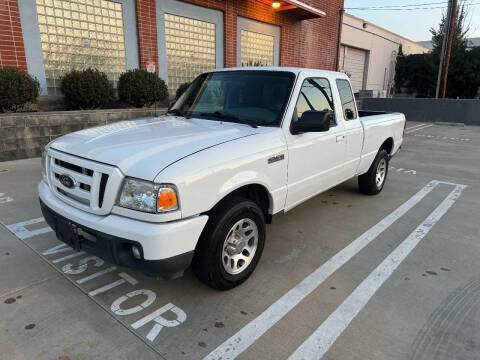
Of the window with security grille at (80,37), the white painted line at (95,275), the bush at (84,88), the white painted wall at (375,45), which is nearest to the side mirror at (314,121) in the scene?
the white painted line at (95,275)

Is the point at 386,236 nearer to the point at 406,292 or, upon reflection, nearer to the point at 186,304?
the point at 406,292

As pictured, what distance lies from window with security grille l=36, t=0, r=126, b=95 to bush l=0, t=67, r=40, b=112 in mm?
1423

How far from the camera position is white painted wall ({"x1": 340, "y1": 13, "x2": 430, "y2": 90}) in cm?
2233

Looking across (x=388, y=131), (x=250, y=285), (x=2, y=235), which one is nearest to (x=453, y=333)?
(x=250, y=285)

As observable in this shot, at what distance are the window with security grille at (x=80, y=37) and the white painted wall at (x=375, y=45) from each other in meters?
15.8

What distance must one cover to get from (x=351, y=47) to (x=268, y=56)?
10856mm

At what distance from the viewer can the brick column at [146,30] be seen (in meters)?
10.1

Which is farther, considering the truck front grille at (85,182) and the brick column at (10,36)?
the brick column at (10,36)

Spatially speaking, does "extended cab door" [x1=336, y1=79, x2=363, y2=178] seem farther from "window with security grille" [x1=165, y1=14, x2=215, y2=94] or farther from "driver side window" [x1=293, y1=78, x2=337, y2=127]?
"window with security grille" [x1=165, y1=14, x2=215, y2=94]

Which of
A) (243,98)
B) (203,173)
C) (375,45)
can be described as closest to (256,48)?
(243,98)

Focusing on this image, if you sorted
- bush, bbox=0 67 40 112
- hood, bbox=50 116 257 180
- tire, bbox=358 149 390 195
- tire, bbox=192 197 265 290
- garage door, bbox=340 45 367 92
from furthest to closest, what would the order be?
garage door, bbox=340 45 367 92
bush, bbox=0 67 40 112
tire, bbox=358 149 390 195
tire, bbox=192 197 265 290
hood, bbox=50 116 257 180

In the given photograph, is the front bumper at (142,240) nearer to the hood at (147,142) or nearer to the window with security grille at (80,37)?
the hood at (147,142)

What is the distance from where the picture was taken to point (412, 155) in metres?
9.52

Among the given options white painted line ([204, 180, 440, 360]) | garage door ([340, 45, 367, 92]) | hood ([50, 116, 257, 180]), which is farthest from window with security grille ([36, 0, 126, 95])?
garage door ([340, 45, 367, 92])
